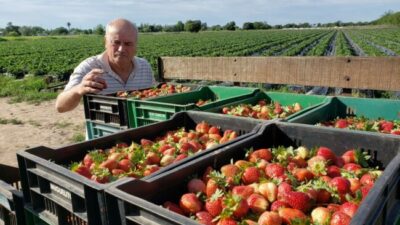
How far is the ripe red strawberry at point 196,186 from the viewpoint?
5.34 ft

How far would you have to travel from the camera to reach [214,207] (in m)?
1.49

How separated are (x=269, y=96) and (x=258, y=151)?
6.30ft

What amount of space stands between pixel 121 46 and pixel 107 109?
62 cm

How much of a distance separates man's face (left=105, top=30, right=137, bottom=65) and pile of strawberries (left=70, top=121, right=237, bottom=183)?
1322mm

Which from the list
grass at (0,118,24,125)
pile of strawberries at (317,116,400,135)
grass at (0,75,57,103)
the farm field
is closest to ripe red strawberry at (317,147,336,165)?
pile of strawberries at (317,116,400,135)

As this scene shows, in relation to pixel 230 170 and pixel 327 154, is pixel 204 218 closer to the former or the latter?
pixel 230 170

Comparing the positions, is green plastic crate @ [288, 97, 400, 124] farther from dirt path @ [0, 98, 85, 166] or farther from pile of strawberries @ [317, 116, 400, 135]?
dirt path @ [0, 98, 85, 166]

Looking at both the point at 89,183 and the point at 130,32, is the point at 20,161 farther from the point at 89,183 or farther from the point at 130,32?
the point at 130,32

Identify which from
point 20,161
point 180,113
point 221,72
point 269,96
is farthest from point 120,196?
point 221,72

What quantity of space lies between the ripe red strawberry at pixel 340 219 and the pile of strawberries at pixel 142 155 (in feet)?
3.00

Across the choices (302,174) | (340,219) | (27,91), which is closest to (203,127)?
(302,174)

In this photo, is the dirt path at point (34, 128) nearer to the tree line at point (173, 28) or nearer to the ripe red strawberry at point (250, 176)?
the ripe red strawberry at point (250, 176)

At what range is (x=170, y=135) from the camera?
99.0 inches

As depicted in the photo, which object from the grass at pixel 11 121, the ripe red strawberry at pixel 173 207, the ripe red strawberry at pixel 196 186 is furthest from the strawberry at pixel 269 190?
the grass at pixel 11 121
